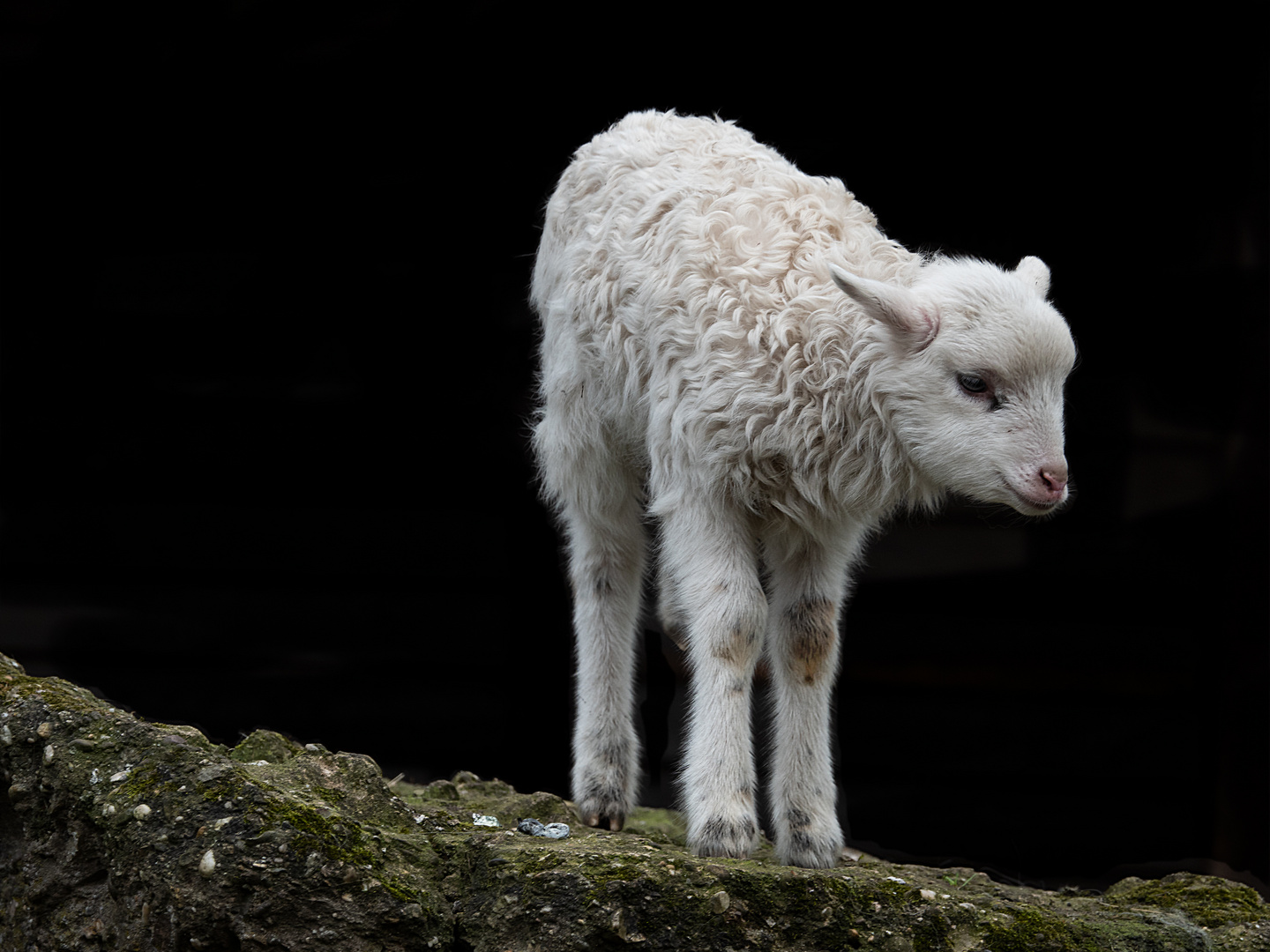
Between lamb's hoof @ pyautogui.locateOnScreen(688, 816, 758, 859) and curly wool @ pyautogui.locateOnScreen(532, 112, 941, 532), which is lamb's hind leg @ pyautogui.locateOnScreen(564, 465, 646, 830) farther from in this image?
lamb's hoof @ pyautogui.locateOnScreen(688, 816, 758, 859)

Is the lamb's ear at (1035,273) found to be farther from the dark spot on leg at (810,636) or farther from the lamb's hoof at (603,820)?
the lamb's hoof at (603,820)

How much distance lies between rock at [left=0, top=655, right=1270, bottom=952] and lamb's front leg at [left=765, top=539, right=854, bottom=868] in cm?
51

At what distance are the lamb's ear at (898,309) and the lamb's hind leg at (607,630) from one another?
1598 millimetres

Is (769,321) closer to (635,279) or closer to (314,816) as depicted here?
(635,279)

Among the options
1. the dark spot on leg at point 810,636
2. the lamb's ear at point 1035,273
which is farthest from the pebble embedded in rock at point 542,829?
the lamb's ear at point 1035,273

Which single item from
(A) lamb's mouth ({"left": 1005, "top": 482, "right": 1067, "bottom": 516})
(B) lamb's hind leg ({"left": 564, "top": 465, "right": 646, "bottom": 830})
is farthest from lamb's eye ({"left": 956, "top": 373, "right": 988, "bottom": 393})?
(B) lamb's hind leg ({"left": 564, "top": 465, "right": 646, "bottom": 830})

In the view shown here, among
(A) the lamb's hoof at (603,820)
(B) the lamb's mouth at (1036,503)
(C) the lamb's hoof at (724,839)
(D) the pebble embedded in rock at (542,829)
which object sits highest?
(B) the lamb's mouth at (1036,503)

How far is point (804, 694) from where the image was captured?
4.73 m

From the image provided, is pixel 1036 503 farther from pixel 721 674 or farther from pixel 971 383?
pixel 721 674

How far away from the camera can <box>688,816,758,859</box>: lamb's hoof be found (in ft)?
14.3

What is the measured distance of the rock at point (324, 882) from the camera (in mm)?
3471

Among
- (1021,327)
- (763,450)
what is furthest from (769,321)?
(1021,327)

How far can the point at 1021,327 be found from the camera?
406 centimetres

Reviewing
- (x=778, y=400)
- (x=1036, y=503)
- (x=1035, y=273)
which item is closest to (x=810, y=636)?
(x=778, y=400)
